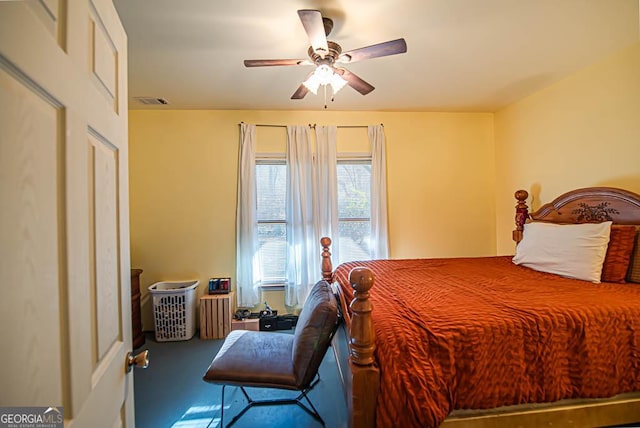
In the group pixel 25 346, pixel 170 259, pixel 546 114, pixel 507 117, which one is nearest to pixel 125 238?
pixel 25 346

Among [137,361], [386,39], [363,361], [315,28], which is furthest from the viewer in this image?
[386,39]

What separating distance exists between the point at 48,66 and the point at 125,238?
2.00ft

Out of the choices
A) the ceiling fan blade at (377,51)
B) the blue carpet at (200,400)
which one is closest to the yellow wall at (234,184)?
the blue carpet at (200,400)

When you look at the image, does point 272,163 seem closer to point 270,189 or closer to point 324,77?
point 270,189

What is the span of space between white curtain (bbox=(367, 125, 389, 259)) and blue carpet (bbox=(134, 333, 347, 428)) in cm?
137

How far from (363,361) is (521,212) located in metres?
2.73

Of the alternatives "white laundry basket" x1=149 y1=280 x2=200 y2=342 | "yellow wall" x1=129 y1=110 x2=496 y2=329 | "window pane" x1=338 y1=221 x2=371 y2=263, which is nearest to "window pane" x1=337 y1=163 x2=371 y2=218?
"window pane" x1=338 y1=221 x2=371 y2=263

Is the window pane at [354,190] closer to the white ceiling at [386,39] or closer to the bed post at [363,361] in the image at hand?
the white ceiling at [386,39]

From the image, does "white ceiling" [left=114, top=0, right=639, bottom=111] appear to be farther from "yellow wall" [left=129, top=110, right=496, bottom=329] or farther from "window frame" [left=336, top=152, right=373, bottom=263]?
"window frame" [left=336, top=152, right=373, bottom=263]

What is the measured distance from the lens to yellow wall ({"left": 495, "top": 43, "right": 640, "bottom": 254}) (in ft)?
6.95

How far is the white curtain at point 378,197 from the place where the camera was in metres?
3.26

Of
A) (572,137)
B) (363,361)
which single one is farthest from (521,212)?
(363,361)

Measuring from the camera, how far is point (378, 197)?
128 inches

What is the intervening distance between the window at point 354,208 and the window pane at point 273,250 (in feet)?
2.34
